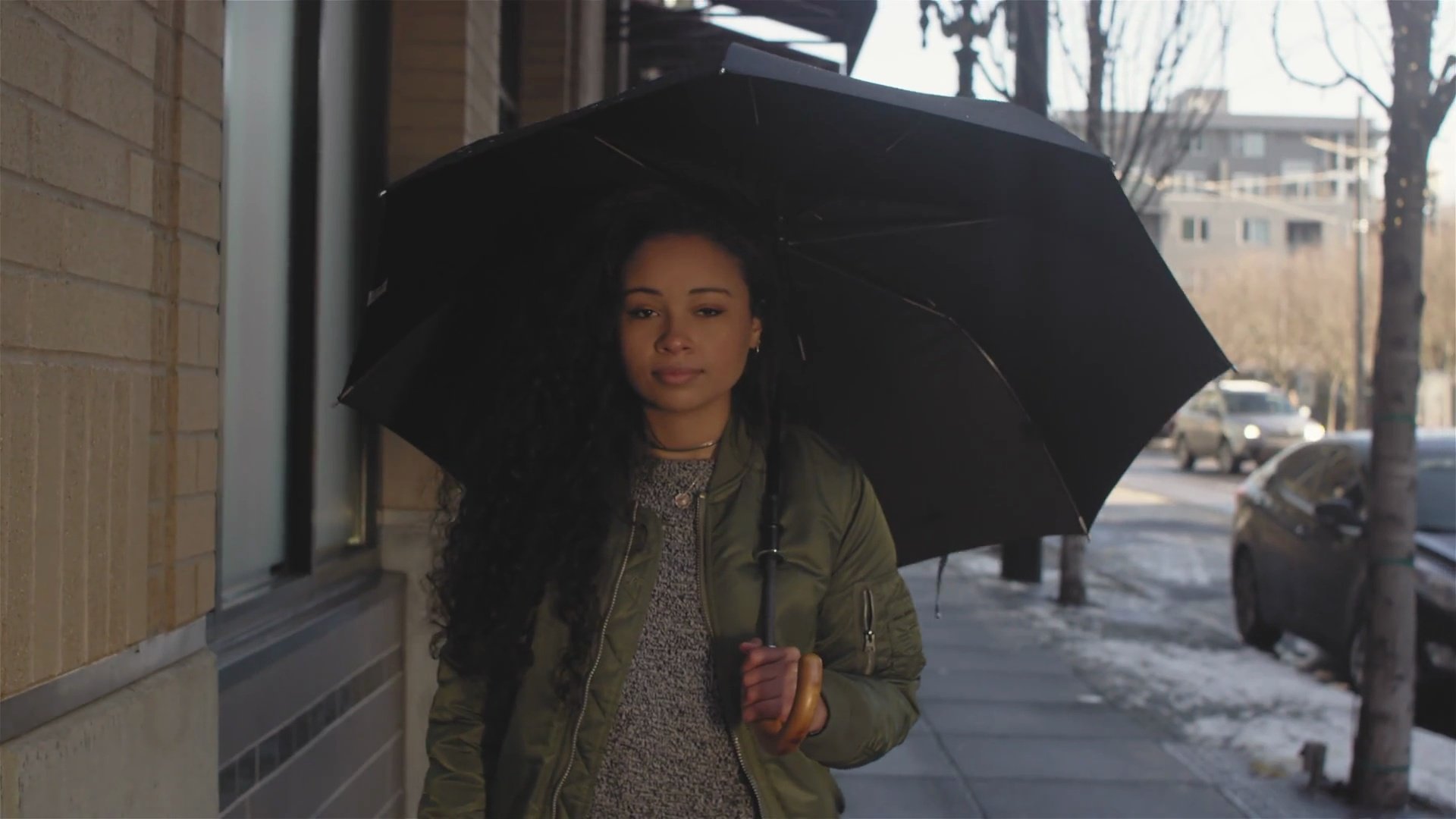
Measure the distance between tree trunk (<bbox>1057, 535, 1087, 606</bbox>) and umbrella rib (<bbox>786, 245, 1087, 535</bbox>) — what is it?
283 inches

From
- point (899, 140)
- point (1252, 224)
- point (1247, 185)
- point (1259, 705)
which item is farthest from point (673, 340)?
point (1252, 224)

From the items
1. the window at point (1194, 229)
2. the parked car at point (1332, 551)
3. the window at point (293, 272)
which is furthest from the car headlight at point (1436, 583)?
the window at point (1194, 229)

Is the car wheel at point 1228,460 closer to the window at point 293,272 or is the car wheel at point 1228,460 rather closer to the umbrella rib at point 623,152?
the window at point 293,272

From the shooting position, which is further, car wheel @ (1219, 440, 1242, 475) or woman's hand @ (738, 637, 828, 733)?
car wheel @ (1219, 440, 1242, 475)

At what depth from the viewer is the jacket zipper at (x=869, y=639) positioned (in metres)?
2.00

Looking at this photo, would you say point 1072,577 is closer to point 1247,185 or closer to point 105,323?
point 105,323

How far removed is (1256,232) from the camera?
6706 cm

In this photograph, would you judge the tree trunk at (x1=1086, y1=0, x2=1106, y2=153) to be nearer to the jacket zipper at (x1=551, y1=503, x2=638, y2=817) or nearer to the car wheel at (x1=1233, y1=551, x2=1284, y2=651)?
the car wheel at (x1=1233, y1=551, x2=1284, y2=651)

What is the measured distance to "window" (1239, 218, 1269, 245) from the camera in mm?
66750

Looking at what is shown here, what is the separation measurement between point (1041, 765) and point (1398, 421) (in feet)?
6.35

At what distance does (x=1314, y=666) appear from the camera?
25.2ft

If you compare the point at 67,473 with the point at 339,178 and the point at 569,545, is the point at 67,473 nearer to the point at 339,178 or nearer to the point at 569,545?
the point at 569,545

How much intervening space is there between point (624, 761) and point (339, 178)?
7.99 feet

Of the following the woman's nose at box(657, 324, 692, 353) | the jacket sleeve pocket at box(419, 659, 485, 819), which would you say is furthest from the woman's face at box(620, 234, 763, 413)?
the jacket sleeve pocket at box(419, 659, 485, 819)
